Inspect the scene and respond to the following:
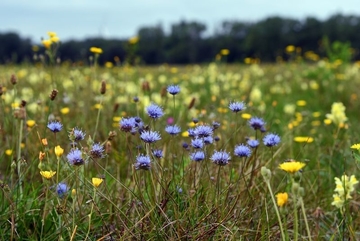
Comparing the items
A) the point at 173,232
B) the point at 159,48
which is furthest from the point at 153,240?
the point at 159,48

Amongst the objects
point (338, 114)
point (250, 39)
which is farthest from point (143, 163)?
point (250, 39)

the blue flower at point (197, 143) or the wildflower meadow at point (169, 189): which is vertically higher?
the blue flower at point (197, 143)

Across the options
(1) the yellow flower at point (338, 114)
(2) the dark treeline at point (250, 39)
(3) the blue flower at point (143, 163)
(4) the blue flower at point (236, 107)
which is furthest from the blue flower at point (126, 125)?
(2) the dark treeline at point (250, 39)

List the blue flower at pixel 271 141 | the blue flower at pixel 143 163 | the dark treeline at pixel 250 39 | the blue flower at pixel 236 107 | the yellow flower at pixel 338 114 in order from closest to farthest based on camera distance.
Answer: the blue flower at pixel 143 163 < the blue flower at pixel 271 141 < the blue flower at pixel 236 107 < the yellow flower at pixel 338 114 < the dark treeline at pixel 250 39

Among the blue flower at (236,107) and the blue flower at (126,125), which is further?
the blue flower at (236,107)

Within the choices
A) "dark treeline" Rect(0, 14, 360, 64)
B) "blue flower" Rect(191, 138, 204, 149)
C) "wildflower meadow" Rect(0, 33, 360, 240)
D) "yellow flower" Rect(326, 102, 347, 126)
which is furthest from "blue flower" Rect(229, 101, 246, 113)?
"dark treeline" Rect(0, 14, 360, 64)

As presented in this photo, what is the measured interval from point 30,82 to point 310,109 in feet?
9.09

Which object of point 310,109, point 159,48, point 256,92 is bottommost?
point 159,48

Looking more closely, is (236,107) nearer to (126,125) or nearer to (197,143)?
(197,143)

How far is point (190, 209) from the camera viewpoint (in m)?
1.45

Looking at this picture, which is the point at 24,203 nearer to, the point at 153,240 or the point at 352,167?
the point at 153,240

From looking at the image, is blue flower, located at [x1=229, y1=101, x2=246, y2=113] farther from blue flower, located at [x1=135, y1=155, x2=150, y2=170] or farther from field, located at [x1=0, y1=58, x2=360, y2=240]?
blue flower, located at [x1=135, y1=155, x2=150, y2=170]

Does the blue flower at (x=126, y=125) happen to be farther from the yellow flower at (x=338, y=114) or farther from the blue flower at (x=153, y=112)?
the yellow flower at (x=338, y=114)

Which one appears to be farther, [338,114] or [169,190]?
[338,114]
